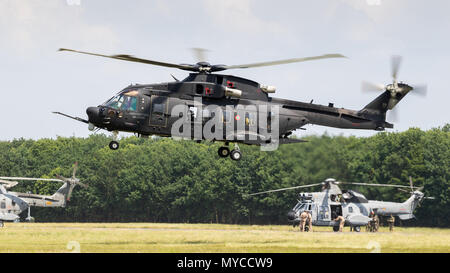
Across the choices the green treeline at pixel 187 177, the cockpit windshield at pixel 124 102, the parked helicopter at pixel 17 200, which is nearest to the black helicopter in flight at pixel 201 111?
the cockpit windshield at pixel 124 102

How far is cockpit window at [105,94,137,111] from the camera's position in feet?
124

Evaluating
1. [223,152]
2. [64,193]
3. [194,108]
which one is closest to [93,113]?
[194,108]

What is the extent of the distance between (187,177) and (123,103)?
71823mm

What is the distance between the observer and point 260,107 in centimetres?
3950

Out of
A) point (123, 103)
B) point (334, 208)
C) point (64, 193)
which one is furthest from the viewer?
point (64, 193)

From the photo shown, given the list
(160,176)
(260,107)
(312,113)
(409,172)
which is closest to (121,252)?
(260,107)

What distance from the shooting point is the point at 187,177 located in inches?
4299

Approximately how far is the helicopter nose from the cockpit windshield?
801 mm

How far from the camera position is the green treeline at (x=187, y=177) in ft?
280

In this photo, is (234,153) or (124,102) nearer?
(124,102)

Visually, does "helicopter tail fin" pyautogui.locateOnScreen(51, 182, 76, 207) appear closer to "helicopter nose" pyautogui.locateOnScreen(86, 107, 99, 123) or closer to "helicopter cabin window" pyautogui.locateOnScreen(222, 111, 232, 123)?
"helicopter nose" pyautogui.locateOnScreen(86, 107, 99, 123)

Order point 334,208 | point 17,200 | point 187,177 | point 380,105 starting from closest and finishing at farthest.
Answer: point 380,105
point 334,208
point 17,200
point 187,177

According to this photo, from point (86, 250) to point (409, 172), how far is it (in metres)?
59.3

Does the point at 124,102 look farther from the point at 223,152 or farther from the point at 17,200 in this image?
the point at 17,200
